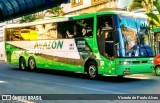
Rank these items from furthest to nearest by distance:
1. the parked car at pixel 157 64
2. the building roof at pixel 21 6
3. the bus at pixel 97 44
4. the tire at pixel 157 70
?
Answer: the tire at pixel 157 70, the parked car at pixel 157 64, the bus at pixel 97 44, the building roof at pixel 21 6

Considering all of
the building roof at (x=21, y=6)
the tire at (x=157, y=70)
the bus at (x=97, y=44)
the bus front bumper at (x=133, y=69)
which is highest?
the building roof at (x=21, y=6)

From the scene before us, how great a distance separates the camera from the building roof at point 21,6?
11688mm

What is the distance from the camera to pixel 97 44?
15734mm

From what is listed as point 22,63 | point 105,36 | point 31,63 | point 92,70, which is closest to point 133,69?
point 105,36

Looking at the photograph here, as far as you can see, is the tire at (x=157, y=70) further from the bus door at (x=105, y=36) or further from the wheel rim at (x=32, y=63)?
the wheel rim at (x=32, y=63)

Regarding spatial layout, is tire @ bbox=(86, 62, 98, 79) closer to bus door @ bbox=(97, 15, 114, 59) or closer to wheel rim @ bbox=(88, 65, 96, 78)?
wheel rim @ bbox=(88, 65, 96, 78)

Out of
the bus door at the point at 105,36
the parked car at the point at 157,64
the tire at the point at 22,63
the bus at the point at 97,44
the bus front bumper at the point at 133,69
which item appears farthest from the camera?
the tire at the point at 22,63

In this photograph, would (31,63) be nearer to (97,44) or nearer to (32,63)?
(32,63)

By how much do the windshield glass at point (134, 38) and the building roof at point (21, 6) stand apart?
4200mm

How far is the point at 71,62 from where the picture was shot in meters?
17.8

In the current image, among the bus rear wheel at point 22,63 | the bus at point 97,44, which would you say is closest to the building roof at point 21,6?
the bus at point 97,44

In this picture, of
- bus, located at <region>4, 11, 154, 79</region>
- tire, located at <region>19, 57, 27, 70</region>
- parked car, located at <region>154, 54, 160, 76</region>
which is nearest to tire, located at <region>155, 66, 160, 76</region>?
parked car, located at <region>154, 54, 160, 76</region>

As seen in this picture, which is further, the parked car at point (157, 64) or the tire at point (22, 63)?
the tire at point (22, 63)

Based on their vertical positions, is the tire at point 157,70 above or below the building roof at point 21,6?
below
